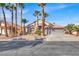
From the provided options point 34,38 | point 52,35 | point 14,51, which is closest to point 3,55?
point 14,51

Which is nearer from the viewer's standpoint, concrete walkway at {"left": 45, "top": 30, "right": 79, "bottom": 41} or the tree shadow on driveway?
the tree shadow on driveway

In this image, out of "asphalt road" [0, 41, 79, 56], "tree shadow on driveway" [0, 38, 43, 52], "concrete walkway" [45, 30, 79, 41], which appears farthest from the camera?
"concrete walkway" [45, 30, 79, 41]

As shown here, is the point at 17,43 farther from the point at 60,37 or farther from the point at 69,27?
the point at 69,27

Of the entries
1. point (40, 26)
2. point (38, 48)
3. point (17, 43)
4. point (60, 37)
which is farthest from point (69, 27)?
point (17, 43)

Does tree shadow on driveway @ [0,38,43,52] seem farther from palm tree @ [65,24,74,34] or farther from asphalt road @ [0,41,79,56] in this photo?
palm tree @ [65,24,74,34]

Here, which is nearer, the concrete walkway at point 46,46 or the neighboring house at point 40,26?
the concrete walkway at point 46,46

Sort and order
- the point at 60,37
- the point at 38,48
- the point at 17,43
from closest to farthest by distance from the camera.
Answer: the point at 38,48 < the point at 17,43 < the point at 60,37

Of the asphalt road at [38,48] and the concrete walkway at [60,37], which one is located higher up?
the concrete walkway at [60,37]

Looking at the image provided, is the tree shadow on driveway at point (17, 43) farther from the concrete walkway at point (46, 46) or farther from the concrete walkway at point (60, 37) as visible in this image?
the concrete walkway at point (60, 37)

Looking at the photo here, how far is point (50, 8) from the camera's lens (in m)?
5.91

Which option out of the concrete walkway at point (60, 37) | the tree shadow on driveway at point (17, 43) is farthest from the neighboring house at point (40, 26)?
the tree shadow on driveway at point (17, 43)

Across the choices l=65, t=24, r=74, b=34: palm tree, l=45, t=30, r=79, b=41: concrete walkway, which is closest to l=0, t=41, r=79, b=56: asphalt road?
l=45, t=30, r=79, b=41: concrete walkway

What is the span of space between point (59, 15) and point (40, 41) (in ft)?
2.56

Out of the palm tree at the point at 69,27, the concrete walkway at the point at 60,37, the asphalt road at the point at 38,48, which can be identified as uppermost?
the palm tree at the point at 69,27
